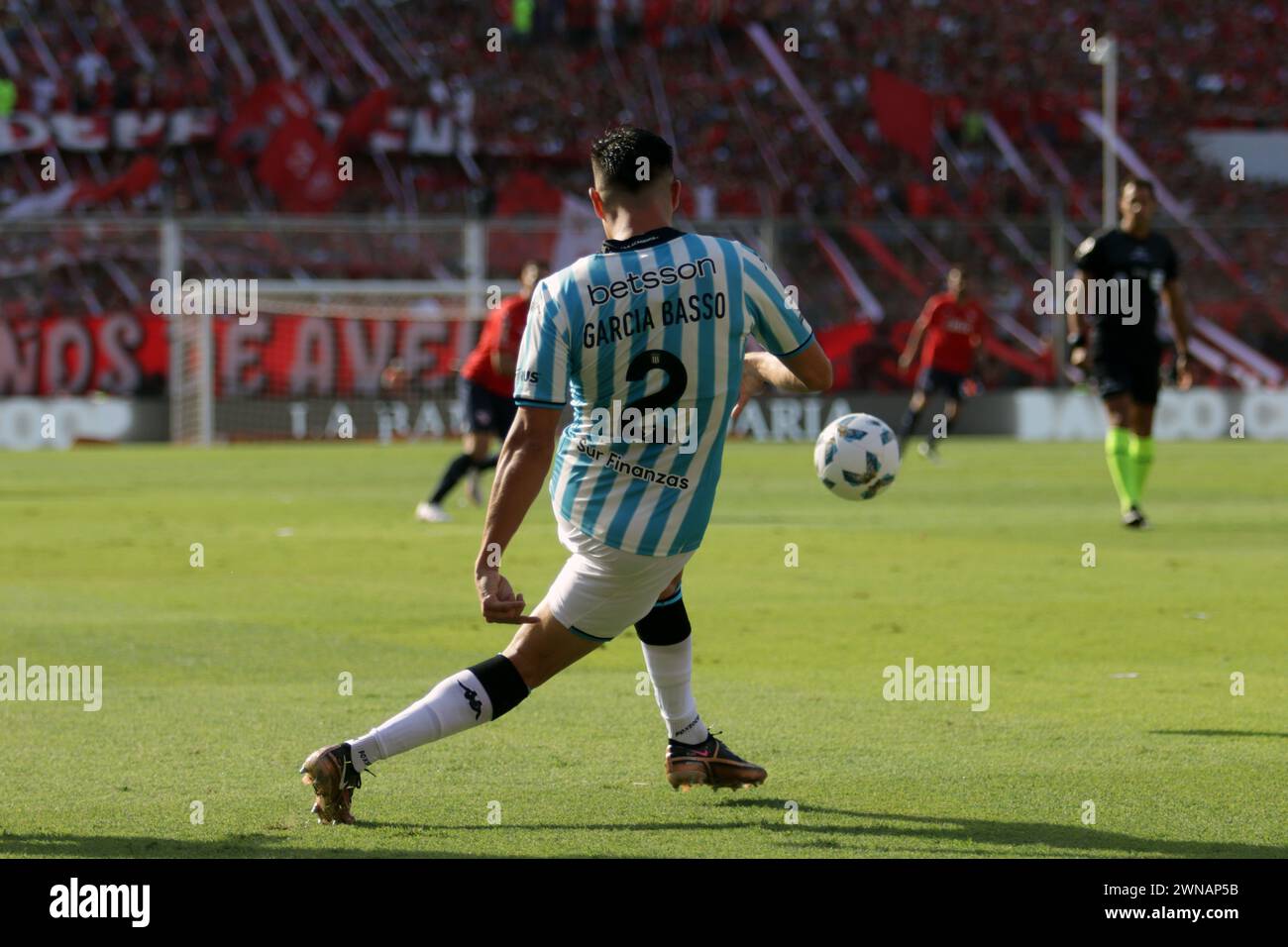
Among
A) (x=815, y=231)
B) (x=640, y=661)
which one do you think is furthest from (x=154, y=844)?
(x=815, y=231)

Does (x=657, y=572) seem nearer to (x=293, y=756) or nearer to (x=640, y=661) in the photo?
(x=293, y=756)

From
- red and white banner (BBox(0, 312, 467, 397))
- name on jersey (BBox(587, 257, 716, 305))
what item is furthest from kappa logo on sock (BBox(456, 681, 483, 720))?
red and white banner (BBox(0, 312, 467, 397))

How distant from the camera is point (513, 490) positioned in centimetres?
497

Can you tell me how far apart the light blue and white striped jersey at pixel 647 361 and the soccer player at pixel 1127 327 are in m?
9.18

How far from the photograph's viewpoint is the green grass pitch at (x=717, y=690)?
17.2 ft

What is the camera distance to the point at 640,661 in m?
8.64

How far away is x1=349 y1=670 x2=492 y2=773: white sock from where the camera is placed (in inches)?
207

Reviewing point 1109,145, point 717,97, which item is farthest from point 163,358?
point 1109,145

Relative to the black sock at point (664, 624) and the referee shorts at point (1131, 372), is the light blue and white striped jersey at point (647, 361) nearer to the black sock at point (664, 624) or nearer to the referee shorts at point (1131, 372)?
the black sock at point (664, 624)

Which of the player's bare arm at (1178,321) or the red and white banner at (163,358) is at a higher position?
the red and white banner at (163,358)

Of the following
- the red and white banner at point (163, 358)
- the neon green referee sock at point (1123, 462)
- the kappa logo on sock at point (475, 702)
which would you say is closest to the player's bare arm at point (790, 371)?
the kappa logo on sock at point (475, 702)

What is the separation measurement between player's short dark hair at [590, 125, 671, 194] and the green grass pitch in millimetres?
1785

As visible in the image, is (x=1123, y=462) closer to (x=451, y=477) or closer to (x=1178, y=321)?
(x=1178, y=321)

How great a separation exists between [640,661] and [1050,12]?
4016 centimetres
